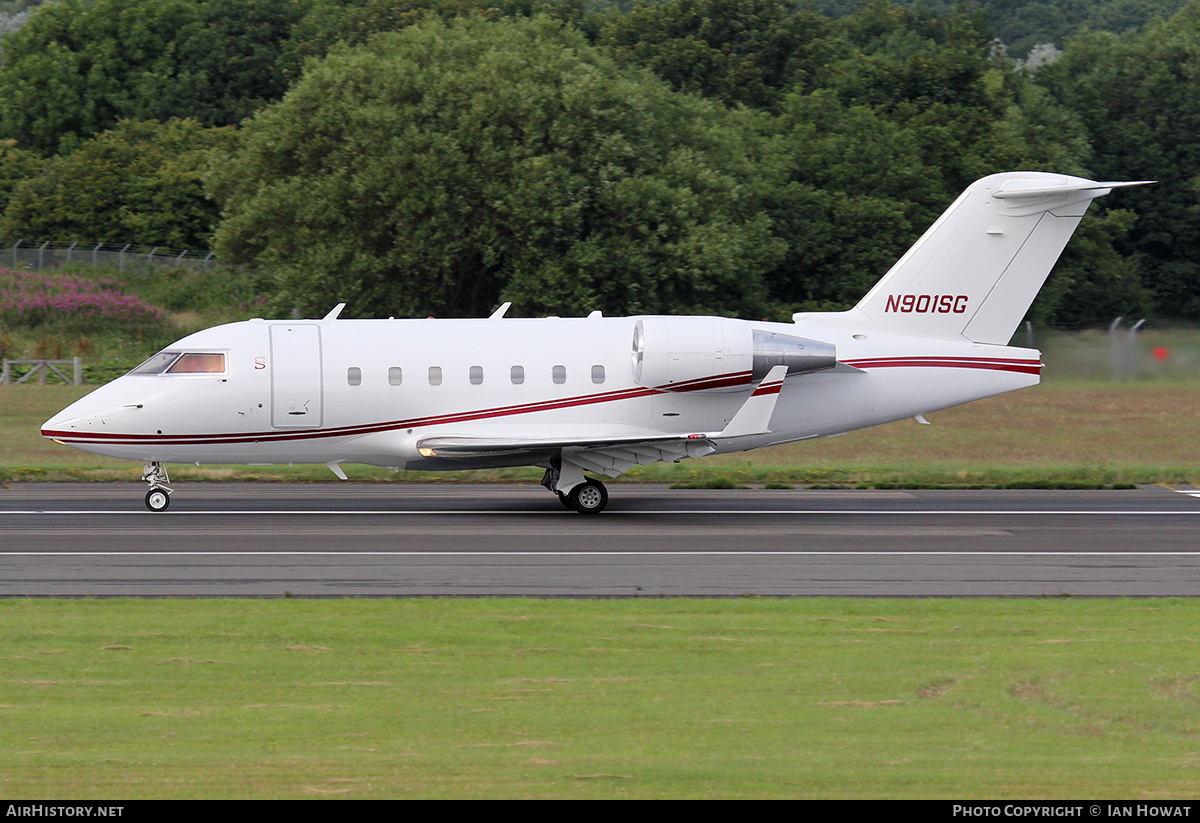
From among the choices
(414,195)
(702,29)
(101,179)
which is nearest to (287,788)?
(414,195)

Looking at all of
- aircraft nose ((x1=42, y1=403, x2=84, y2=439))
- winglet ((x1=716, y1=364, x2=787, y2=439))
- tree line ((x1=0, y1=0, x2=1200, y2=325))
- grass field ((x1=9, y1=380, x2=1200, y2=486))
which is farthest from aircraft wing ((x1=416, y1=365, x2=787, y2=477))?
tree line ((x1=0, y1=0, x2=1200, y2=325))

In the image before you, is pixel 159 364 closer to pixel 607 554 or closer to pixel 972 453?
pixel 607 554

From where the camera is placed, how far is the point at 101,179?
221ft

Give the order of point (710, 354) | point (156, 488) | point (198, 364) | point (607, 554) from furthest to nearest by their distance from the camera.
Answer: point (156, 488), point (198, 364), point (710, 354), point (607, 554)

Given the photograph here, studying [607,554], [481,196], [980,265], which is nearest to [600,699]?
[607,554]

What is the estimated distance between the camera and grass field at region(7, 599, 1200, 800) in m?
9.05

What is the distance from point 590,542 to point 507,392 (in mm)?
3954

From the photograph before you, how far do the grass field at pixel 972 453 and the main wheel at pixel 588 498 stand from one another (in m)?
4.91

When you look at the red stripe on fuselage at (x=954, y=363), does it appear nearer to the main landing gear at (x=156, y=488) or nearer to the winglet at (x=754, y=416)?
the winglet at (x=754, y=416)

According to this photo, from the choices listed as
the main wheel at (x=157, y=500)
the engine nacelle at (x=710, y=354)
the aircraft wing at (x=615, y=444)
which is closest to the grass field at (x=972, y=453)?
the main wheel at (x=157, y=500)

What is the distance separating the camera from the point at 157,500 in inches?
936

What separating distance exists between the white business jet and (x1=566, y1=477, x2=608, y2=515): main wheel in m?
0.02

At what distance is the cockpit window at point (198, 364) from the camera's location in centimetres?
2341

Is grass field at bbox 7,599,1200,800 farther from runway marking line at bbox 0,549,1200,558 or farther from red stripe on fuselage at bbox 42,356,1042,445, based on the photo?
red stripe on fuselage at bbox 42,356,1042,445
